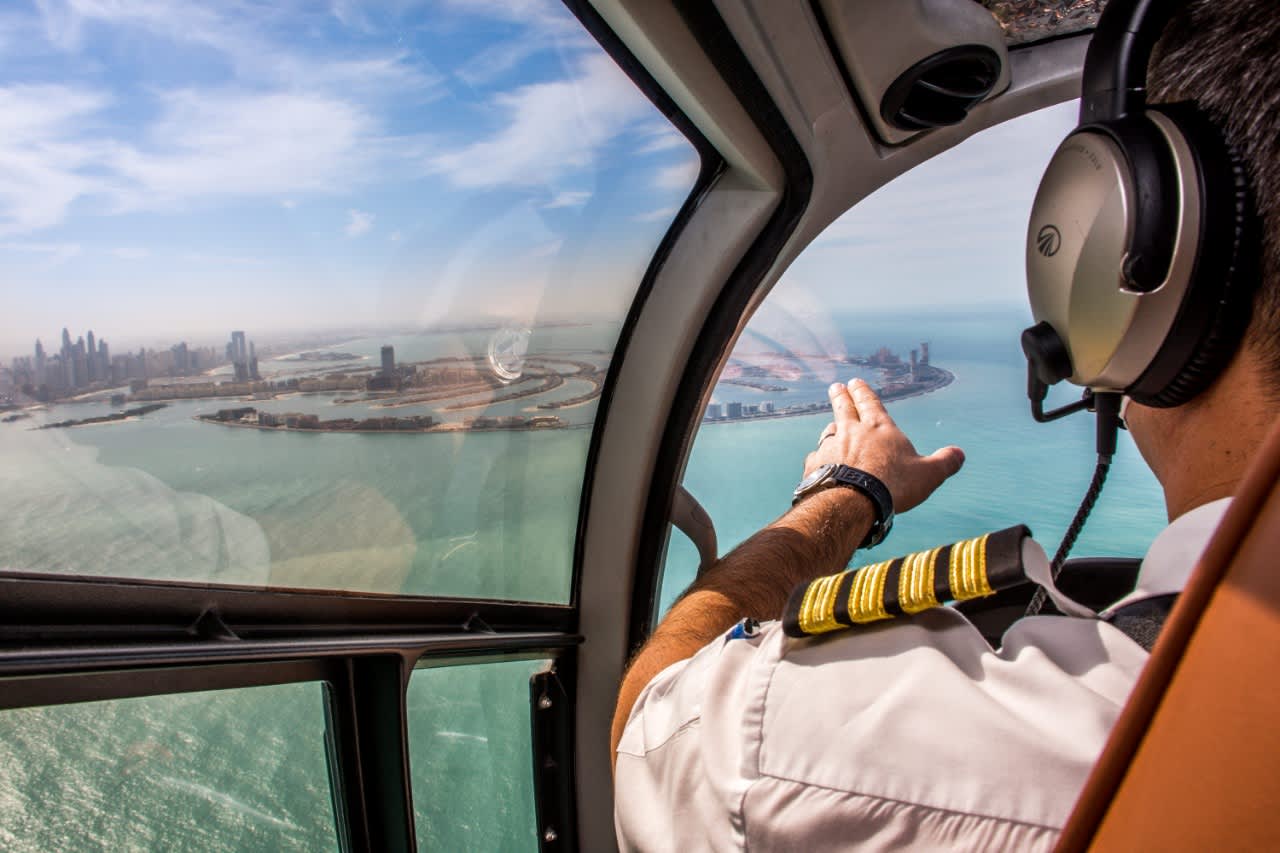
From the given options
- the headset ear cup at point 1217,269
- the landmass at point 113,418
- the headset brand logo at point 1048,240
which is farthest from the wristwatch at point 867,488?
the landmass at point 113,418

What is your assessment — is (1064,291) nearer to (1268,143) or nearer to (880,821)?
(1268,143)

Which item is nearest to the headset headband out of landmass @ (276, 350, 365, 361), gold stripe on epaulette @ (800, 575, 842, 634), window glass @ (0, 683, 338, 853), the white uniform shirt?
the white uniform shirt

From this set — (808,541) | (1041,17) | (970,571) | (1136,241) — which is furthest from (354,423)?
(1041,17)

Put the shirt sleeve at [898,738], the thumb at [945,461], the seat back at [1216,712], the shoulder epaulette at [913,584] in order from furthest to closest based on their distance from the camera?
the thumb at [945,461], the shoulder epaulette at [913,584], the shirt sleeve at [898,738], the seat back at [1216,712]

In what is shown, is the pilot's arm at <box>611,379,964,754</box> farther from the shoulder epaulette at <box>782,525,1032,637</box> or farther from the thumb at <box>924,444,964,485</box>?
the shoulder epaulette at <box>782,525,1032,637</box>

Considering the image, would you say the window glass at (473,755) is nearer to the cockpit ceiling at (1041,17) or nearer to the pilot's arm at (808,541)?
the pilot's arm at (808,541)

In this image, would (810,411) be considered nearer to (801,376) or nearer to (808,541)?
(801,376)
